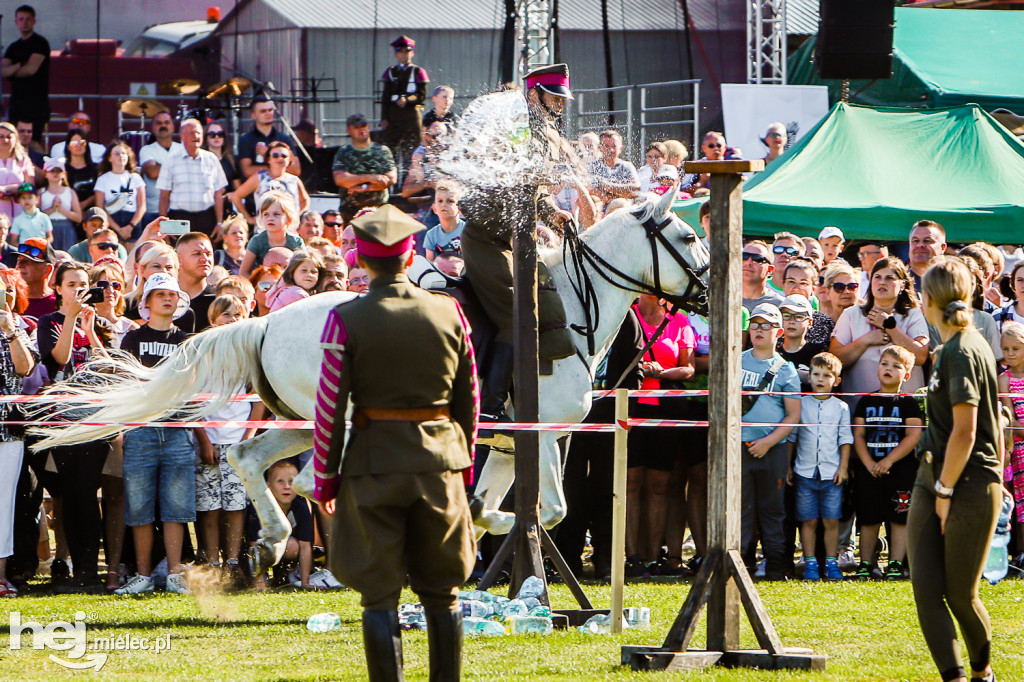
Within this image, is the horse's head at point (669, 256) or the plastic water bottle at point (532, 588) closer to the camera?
the plastic water bottle at point (532, 588)

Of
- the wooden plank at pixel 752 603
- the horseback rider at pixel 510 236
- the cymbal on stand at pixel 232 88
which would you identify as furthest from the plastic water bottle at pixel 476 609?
the cymbal on stand at pixel 232 88

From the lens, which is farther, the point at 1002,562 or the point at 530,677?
the point at 1002,562

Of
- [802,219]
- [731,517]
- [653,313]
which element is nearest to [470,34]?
[802,219]

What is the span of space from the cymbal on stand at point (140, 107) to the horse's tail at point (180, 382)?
39.9 ft

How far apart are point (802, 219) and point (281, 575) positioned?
22.7 feet

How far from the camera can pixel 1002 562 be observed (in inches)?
374

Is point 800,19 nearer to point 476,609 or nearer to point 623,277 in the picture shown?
point 623,277

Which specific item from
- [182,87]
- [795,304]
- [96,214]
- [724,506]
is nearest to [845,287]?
[795,304]

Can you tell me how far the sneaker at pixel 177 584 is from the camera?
30.1ft

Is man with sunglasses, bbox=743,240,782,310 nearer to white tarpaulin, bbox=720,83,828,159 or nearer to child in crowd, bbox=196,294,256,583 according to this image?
child in crowd, bbox=196,294,256,583

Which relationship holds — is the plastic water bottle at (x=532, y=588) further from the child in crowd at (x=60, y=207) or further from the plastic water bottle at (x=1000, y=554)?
the child in crowd at (x=60, y=207)

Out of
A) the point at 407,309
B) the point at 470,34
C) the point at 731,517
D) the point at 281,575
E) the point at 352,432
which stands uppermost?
the point at 470,34

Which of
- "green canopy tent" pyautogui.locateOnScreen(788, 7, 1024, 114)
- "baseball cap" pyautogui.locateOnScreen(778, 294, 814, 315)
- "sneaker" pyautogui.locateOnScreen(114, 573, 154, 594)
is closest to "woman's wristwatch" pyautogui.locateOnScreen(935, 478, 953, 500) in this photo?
"baseball cap" pyautogui.locateOnScreen(778, 294, 814, 315)

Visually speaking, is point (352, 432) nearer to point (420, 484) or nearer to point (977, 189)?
point (420, 484)
